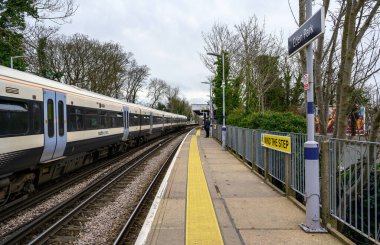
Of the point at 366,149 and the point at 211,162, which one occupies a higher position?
the point at 366,149

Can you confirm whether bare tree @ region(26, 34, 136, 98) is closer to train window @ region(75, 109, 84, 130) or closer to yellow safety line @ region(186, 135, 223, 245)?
train window @ region(75, 109, 84, 130)

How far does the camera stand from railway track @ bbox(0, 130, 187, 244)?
245 inches

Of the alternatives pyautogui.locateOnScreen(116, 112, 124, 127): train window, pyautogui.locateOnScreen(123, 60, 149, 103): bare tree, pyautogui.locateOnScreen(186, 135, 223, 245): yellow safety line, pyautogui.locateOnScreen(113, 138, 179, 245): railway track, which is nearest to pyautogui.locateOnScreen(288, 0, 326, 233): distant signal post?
pyautogui.locateOnScreen(186, 135, 223, 245): yellow safety line

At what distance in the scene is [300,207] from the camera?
697 centimetres

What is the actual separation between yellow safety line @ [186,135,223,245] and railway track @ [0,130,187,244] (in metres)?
1.45

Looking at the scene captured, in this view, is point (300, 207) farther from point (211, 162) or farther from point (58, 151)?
point (211, 162)

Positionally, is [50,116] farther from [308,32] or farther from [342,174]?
[342,174]

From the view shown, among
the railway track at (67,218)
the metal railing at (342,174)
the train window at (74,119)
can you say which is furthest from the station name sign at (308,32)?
the train window at (74,119)

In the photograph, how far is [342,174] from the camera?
6418 mm

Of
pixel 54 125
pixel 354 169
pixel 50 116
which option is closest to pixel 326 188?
pixel 354 169

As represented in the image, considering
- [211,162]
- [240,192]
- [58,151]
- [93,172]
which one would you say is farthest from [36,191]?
[211,162]

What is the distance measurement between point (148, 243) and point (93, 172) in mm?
9025

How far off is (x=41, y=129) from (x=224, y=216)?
511cm

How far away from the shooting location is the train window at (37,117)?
885 cm
